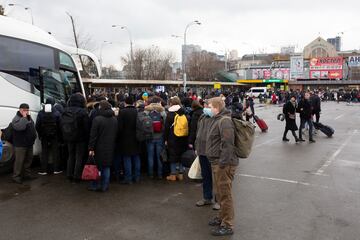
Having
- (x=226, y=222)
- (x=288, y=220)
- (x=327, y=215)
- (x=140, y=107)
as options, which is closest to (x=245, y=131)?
(x=226, y=222)

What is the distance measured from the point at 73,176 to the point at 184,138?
2497 mm

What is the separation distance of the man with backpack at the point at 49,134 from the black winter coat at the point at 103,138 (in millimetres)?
1702

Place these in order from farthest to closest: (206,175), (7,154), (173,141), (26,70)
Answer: (26,70) → (7,154) → (173,141) → (206,175)

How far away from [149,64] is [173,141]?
56231 mm

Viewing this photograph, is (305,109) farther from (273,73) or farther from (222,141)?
(273,73)

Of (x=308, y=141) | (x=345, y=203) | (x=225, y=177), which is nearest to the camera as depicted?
(x=225, y=177)

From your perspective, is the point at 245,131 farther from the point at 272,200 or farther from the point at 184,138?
the point at 184,138

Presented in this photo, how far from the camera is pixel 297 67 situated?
80438mm

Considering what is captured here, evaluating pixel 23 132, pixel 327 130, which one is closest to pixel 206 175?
pixel 23 132

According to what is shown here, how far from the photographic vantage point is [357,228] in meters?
5.32

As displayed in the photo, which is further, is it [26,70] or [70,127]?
[26,70]

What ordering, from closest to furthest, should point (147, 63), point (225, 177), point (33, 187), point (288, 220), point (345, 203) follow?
1. point (225, 177)
2. point (288, 220)
3. point (345, 203)
4. point (33, 187)
5. point (147, 63)

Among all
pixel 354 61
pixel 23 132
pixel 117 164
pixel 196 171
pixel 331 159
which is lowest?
pixel 331 159

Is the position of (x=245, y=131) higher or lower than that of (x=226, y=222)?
higher
